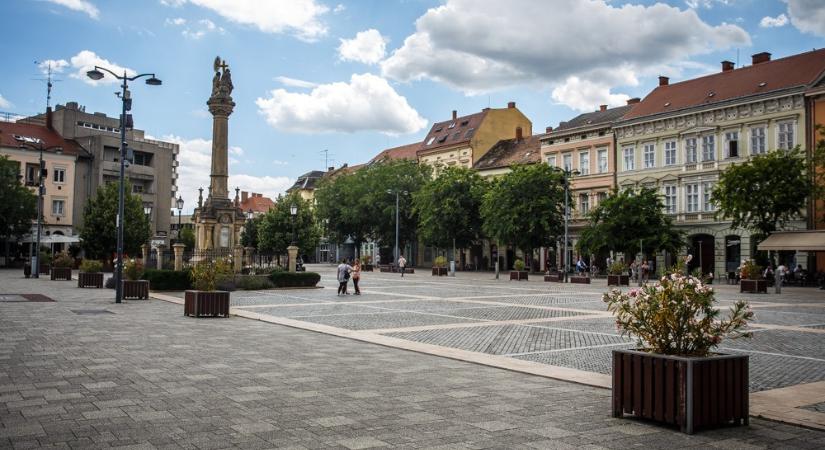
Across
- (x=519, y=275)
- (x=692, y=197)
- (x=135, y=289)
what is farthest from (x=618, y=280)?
(x=135, y=289)

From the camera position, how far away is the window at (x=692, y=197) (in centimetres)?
5091

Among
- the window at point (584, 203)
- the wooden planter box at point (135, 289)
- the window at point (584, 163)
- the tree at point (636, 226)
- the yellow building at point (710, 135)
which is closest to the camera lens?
the wooden planter box at point (135, 289)

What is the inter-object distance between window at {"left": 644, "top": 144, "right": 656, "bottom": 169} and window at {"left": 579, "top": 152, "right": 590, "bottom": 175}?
6200 mm

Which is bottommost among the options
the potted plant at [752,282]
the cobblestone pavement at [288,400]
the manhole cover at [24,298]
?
the cobblestone pavement at [288,400]

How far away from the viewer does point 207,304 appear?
18.5 meters

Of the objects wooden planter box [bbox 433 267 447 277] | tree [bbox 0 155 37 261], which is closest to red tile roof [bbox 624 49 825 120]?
wooden planter box [bbox 433 267 447 277]

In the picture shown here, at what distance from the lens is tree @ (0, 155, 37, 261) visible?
5966 cm

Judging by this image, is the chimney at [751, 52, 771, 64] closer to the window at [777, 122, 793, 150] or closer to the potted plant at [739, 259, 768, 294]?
the window at [777, 122, 793, 150]

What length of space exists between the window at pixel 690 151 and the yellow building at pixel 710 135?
0.24 feet

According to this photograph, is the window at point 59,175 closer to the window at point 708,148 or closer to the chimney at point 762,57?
the window at point 708,148

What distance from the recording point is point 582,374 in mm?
10055

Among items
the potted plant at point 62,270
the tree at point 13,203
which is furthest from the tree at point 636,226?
the tree at point 13,203

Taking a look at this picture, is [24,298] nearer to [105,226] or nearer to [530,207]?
[105,226]

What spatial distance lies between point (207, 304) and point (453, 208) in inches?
1775
